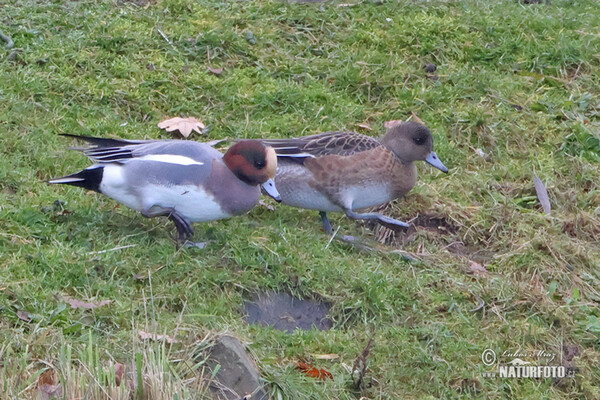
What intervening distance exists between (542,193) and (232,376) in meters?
2.75

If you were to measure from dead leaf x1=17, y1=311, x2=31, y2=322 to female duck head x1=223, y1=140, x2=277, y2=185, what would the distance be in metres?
1.30

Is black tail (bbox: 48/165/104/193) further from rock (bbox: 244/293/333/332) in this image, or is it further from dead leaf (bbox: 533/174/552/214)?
dead leaf (bbox: 533/174/552/214)

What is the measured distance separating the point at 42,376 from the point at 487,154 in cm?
355

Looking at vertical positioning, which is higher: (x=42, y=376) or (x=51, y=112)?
(x=42, y=376)

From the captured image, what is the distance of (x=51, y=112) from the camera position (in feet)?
18.7

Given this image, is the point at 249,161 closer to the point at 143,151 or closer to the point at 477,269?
the point at 143,151

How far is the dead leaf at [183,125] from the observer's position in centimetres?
575

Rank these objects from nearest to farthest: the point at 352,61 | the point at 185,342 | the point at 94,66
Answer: the point at 185,342
the point at 94,66
the point at 352,61

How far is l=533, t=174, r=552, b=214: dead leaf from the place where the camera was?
5.43 meters

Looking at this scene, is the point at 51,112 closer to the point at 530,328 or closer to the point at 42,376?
the point at 42,376

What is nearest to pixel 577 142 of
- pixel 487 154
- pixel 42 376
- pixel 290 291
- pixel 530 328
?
pixel 487 154

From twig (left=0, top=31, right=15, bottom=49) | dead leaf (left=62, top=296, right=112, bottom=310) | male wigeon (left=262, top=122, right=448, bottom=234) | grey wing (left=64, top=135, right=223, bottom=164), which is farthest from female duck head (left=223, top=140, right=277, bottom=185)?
twig (left=0, top=31, right=15, bottom=49)

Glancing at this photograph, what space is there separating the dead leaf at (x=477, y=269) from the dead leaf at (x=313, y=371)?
130cm

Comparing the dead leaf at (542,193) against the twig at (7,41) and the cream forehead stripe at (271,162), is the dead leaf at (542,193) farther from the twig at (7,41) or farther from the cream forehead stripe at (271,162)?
the twig at (7,41)
